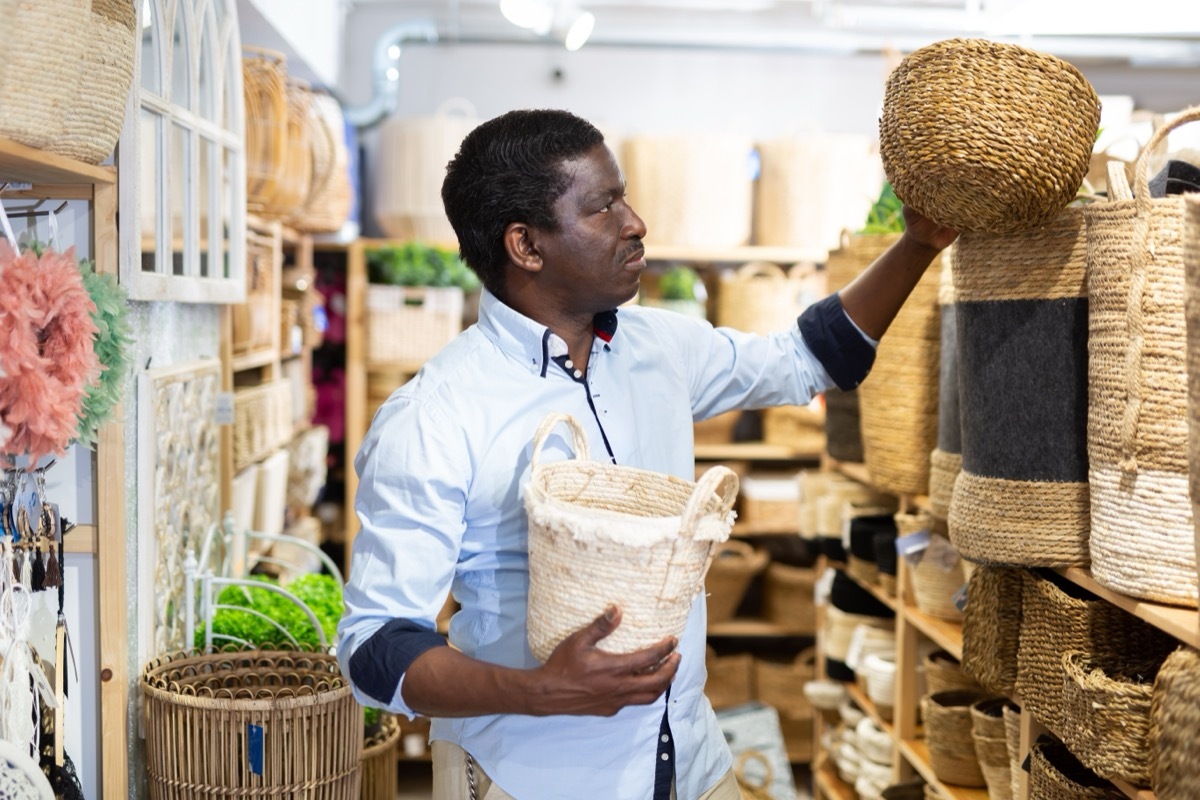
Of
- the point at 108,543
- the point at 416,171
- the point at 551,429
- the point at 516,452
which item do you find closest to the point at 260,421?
the point at 108,543

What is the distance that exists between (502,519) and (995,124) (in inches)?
32.7

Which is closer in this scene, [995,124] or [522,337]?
[995,124]

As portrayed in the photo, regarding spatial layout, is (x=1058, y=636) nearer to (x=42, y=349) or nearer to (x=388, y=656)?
(x=388, y=656)

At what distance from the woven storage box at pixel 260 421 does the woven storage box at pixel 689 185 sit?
162 cm

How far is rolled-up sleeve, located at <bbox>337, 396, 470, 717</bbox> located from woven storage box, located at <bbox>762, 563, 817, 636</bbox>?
3.36m

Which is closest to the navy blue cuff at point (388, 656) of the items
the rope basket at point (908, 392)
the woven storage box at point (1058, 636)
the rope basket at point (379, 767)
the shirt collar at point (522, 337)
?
the shirt collar at point (522, 337)

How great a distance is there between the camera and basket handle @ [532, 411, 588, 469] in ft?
4.99

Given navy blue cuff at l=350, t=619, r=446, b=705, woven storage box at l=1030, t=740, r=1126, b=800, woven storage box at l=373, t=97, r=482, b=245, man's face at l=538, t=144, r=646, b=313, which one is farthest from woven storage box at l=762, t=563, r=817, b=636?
navy blue cuff at l=350, t=619, r=446, b=705

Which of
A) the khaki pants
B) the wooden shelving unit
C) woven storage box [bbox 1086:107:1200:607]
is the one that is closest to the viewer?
woven storage box [bbox 1086:107:1200:607]

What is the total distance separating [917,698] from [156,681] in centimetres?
190

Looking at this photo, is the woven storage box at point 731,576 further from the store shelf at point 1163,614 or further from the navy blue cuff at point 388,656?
the navy blue cuff at point 388,656

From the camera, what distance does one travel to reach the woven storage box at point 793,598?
4.80 m

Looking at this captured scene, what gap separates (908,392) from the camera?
8.93 ft

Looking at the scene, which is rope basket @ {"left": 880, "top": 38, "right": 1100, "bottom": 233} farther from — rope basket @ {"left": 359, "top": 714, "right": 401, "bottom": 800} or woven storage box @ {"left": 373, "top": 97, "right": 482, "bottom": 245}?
woven storage box @ {"left": 373, "top": 97, "right": 482, "bottom": 245}
